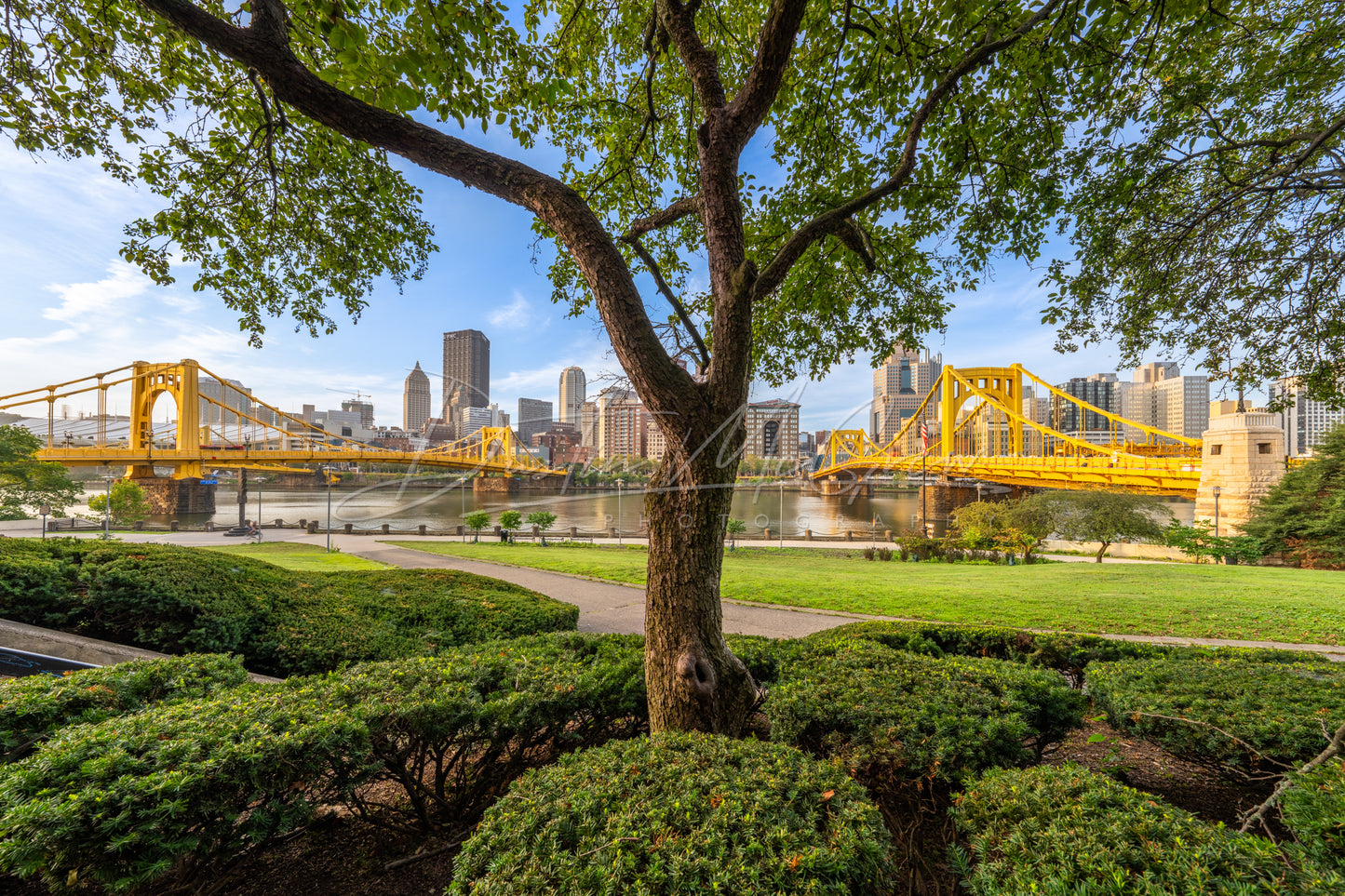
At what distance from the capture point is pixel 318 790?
221 centimetres

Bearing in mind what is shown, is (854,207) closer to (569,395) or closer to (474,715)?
(474,715)

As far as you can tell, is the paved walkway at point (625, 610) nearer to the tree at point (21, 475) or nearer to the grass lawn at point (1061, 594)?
the grass lawn at point (1061, 594)

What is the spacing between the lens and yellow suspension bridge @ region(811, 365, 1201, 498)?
23031 millimetres

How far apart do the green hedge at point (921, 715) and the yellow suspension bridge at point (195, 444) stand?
23796 millimetres

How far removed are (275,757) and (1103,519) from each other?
86.3ft

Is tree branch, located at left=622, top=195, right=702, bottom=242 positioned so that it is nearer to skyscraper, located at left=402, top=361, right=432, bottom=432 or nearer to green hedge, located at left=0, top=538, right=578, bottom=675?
green hedge, located at left=0, top=538, right=578, bottom=675

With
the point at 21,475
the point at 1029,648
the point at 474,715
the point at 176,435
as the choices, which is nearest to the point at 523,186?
the point at 474,715

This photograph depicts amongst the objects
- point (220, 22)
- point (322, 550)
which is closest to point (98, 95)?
point (220, 22)

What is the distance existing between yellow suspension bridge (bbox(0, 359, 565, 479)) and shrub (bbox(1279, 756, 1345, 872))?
25402 mm

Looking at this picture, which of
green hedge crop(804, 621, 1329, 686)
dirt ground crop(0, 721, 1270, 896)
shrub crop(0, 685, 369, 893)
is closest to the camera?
shrub crop(0, 685, 369, 893)

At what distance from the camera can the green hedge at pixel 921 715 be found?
2340mm

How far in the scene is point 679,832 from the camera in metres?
1.67

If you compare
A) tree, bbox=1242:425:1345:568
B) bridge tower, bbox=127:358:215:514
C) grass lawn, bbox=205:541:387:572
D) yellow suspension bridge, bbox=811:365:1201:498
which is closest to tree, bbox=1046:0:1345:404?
grass lawn, bbox=205:541:387:572

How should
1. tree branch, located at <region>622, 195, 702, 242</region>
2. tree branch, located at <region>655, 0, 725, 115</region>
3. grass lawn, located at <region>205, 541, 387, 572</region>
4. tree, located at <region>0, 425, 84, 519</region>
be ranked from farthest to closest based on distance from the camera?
tree, located at <region>0, 425, 84, 519</region> → grass lawn, located at <region>205, 541, 387, 572</region> → tree branch, located at <region>622, 195, 702, 242</region> → tree branch, located at <region>655, 0, 725, 115</region>
